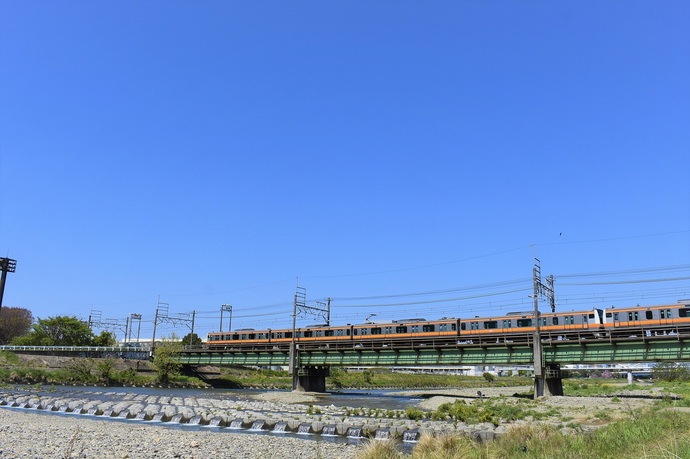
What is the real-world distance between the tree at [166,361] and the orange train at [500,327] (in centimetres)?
624

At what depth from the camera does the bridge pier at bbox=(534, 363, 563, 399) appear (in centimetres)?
4697

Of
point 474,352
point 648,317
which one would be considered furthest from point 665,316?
point 474,352

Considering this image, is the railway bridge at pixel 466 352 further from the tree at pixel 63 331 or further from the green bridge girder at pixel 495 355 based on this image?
the tree at pixel 63 331

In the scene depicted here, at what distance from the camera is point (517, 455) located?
13094 millimetres

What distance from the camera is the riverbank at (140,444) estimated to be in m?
17.9

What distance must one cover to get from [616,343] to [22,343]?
105 meters

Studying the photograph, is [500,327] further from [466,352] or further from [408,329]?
[408,329]

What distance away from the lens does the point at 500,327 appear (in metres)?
55.7

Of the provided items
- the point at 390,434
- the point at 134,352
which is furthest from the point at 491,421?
the point at 134,352

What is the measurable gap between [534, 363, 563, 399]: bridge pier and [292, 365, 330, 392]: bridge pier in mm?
27588

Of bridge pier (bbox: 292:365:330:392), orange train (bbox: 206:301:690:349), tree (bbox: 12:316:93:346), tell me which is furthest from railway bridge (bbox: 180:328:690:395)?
tree (bbox: 12:316:93:346)

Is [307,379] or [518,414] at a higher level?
[518,414]

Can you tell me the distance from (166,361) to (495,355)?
45757mm

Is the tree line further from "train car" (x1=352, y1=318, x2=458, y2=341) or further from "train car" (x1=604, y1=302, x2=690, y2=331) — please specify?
"train car" (x1=604, y1=302, x2=690, y2=331)
